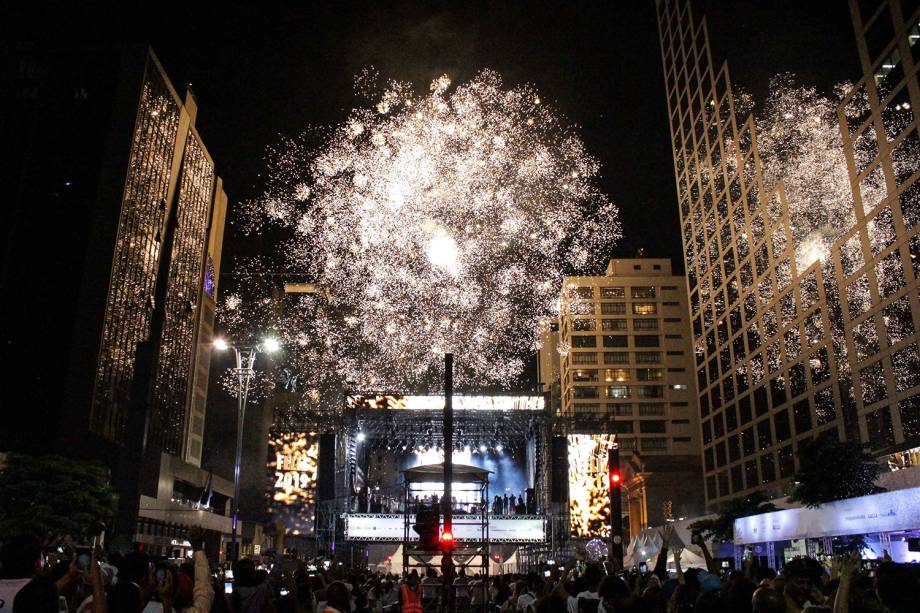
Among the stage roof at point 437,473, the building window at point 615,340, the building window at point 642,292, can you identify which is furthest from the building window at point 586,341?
the stage roof at point 437,473

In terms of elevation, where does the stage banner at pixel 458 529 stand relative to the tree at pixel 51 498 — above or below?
below

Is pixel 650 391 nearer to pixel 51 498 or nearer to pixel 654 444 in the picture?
pixel 654 444

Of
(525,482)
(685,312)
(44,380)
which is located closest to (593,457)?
(525,482)

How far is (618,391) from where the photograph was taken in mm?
92875

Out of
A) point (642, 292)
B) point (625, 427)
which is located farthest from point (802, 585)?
point (642, 292)

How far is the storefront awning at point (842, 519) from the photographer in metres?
12.1

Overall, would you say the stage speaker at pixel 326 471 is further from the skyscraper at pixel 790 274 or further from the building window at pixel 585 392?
the building window at pixel 585 392

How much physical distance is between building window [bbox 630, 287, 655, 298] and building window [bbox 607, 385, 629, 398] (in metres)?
11.3

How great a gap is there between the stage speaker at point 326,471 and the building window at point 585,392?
67.0 meters

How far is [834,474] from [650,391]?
72.5 meters

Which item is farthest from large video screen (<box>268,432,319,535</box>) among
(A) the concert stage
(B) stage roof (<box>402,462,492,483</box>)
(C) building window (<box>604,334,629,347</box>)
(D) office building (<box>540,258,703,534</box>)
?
(C) building window (<box>604,334,629,347</box>)

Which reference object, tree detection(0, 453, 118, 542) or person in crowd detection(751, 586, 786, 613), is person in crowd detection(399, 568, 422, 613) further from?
tree detection(0, 453, 118, 542)

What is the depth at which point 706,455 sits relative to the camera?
7081 cm

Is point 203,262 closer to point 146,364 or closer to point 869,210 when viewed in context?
point 869,210
